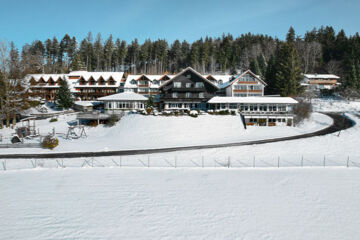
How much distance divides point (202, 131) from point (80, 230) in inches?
995

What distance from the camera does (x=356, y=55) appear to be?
237 ft

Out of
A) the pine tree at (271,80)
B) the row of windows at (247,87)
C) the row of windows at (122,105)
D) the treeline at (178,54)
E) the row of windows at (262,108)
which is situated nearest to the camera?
the row of windows at (262,108)

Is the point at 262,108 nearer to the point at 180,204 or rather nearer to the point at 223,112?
the point at 223,112

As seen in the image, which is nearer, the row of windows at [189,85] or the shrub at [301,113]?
the shrub at [301,113]

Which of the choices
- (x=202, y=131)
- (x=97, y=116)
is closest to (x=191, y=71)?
(x=202, y=131)

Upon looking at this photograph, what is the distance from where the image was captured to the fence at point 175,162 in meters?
22.1

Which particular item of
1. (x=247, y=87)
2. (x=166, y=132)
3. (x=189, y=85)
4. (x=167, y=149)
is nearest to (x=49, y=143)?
(x=167, y=149)

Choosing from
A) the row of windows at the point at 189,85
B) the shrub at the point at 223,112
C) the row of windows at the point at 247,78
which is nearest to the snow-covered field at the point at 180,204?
the shrub at the point at 223,112

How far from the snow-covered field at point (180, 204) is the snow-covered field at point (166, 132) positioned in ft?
30.6

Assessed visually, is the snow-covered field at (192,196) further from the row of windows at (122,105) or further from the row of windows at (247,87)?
the row of windows at (247,87)

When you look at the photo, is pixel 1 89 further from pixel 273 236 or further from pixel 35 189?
pixel 273 236

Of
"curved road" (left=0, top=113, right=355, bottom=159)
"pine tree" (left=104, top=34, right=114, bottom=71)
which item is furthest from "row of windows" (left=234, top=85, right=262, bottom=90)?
"pine tree" (left=104, top=34, right=114, bottom=71)

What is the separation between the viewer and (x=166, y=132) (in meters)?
34.1

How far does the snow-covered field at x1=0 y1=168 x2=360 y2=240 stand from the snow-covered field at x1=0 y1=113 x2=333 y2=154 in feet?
30.6
